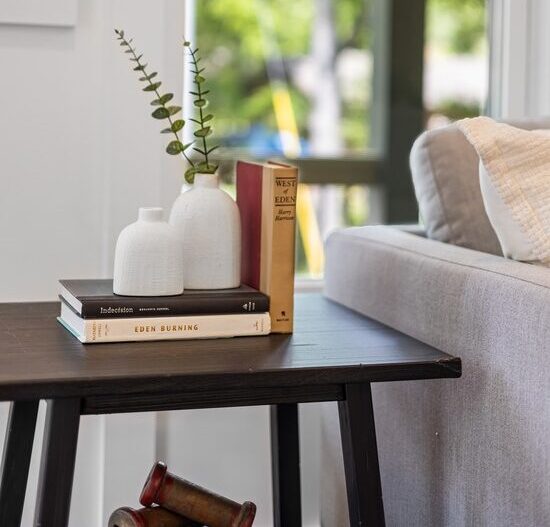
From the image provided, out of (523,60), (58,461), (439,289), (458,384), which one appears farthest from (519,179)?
(523,60)

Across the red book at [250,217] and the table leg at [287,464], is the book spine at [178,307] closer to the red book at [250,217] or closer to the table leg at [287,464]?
the red book at [250,217]

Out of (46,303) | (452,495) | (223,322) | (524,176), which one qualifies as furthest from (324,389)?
(46,303)

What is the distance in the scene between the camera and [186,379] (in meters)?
1.26

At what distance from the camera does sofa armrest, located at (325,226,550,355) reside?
1338mm

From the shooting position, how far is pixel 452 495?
4.99ft

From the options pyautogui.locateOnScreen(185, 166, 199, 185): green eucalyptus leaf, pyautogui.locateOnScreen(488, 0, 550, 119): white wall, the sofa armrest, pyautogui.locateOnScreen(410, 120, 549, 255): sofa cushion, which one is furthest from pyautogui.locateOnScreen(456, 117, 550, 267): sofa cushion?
pyautogui.locateOnScreen(488, 0, 550, 119): white wall

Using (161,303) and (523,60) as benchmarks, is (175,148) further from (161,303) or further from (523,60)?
(523,60)

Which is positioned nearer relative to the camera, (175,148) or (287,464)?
(175,148)

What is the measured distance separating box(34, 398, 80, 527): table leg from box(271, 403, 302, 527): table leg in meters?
0.54

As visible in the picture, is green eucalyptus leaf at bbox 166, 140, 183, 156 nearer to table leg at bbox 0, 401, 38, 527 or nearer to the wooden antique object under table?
the wooden antique object under table

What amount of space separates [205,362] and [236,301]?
17 cm

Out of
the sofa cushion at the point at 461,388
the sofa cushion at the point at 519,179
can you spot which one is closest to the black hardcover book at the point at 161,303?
the sofa cushion at the point at 461,388

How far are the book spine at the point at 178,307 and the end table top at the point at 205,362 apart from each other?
0.14 feet

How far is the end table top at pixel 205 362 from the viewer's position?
124 cm
